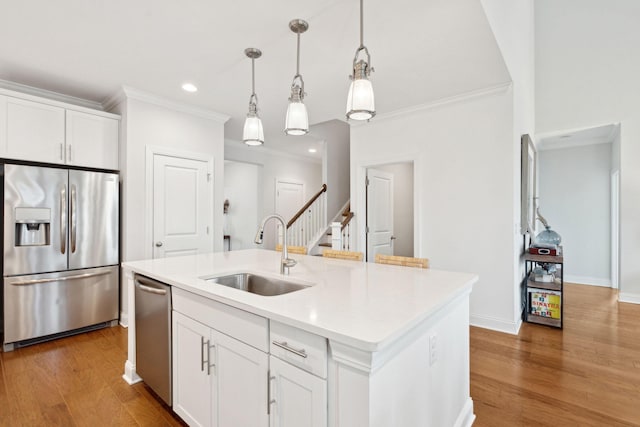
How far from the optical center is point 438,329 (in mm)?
1461

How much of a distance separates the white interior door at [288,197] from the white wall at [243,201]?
52cm

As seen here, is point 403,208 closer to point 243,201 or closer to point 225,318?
point 243,201

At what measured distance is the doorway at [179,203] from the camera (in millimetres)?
3641

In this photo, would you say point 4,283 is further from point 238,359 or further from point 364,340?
point 364,340

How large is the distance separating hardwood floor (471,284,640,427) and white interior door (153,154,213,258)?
337cm

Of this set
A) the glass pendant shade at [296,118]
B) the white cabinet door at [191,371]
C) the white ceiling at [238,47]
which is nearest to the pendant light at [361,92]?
the glass pendant shade at [296,118]

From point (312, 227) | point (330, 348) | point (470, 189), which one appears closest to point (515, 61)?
point (470, 189)

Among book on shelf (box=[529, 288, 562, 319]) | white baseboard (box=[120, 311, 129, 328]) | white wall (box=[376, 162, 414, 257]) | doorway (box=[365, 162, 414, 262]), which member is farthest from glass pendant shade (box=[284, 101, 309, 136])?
white wall (box=[376, 162, 414, 257])

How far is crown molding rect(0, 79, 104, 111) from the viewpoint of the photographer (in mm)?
3213

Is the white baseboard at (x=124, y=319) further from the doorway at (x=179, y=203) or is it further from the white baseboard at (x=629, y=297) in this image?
the white baseboard at (x=629, y=297)

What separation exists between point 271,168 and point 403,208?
9.15 feet

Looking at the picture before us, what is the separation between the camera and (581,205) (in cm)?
552

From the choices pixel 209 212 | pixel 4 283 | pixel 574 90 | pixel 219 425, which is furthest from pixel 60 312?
pixel 574 90

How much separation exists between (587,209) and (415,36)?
5244 mm
